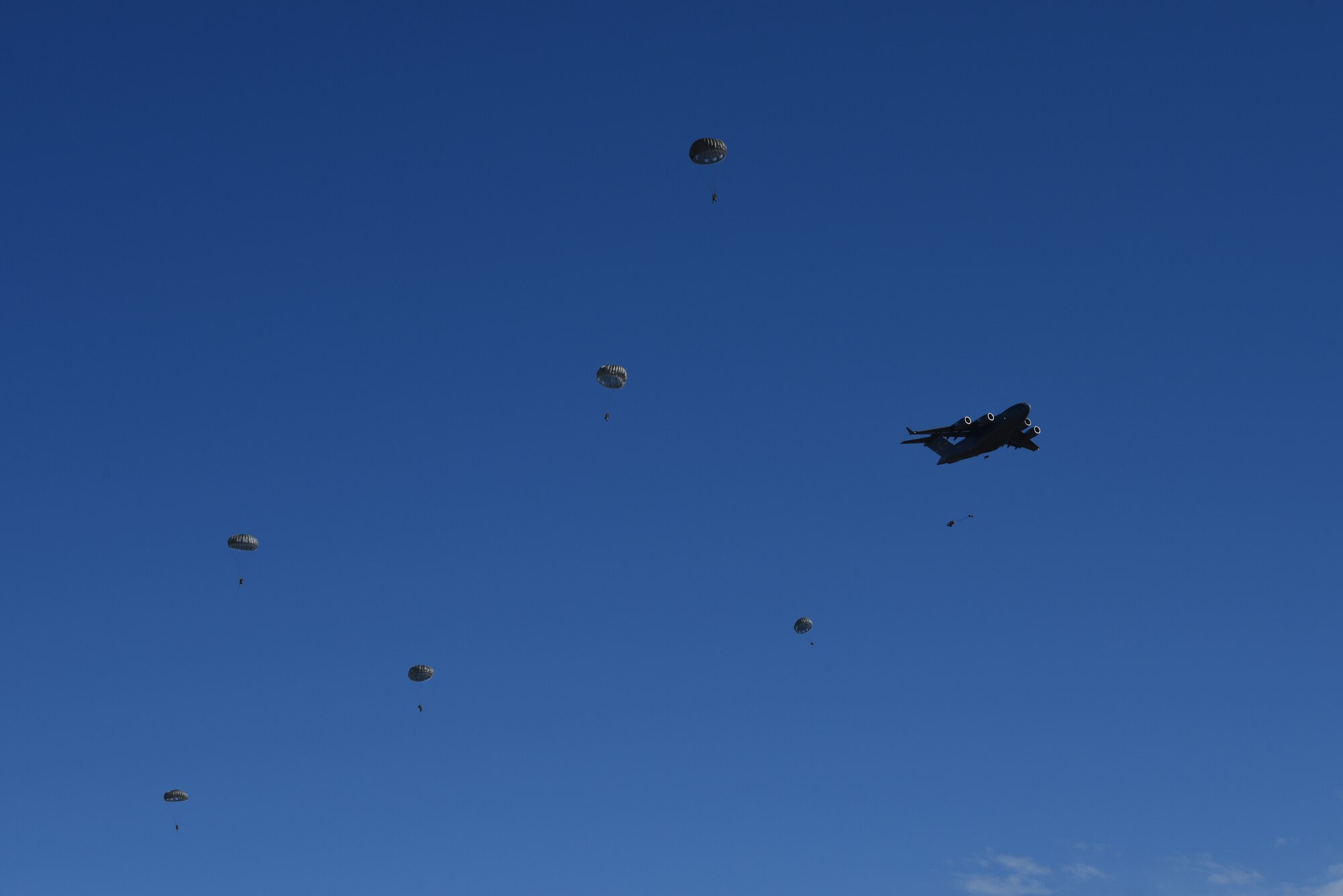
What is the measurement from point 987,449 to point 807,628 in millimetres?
26158

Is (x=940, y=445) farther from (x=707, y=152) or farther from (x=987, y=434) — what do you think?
(x=707, y=152)

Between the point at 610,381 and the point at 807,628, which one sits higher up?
the point at 610,381

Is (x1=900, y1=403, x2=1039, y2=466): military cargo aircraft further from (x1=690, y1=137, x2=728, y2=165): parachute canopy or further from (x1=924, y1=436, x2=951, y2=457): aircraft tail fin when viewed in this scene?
(x1=690, y1=137, x2=728, y2=165): parachute canopy

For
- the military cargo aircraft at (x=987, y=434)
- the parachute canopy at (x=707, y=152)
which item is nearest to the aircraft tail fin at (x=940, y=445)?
the military cargo aircraft at (x=987, y=434)

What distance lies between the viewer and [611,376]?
13650cm

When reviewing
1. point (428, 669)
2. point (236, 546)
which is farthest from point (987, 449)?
point (236, 546)

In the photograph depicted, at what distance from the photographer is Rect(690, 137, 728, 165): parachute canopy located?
12838cm

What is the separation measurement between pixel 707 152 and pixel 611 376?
20.6 metres

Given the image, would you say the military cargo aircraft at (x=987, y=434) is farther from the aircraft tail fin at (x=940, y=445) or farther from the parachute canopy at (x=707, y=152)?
the parachute canopy at (x=707, y=152)

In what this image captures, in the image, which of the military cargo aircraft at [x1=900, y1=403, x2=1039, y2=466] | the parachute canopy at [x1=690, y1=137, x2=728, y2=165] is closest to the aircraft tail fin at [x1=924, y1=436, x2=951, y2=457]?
the military cargo aircraft at [x1=900, y1=403, x2=1039, y2=466]

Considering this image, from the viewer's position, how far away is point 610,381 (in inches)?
5384

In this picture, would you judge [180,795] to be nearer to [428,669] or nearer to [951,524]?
[428,669]

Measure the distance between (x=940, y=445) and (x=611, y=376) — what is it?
28612 mm

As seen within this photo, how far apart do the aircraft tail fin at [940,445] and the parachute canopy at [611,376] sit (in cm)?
2676
